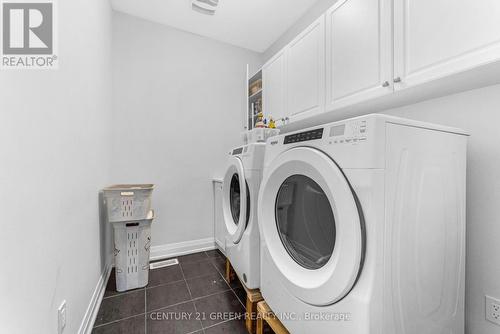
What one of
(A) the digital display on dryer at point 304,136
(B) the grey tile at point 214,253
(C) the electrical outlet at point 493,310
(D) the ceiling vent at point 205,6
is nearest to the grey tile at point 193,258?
(B) the grey tile at point 214,253

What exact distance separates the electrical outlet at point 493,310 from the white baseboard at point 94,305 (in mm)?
2072

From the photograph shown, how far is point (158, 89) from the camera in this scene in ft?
7.77

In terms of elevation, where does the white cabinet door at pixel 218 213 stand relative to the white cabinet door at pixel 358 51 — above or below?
below

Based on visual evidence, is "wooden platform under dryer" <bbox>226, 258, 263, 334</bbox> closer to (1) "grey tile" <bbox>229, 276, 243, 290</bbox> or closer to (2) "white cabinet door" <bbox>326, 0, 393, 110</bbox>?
(1) "grey tile" <bbox>229, 276, 243, 290</bbox>

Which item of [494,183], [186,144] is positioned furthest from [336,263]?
[186,144]

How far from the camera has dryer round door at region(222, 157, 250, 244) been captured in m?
1.44

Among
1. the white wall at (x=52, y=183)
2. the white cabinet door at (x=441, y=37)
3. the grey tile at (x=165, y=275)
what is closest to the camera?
the white wall at (x=52, y=183)

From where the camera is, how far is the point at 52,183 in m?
0.86

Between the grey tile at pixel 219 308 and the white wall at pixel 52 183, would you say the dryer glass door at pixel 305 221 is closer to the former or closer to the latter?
the grey tile at pixel 219 308

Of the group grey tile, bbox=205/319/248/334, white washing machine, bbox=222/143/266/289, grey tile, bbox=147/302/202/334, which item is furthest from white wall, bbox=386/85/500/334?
grey tile, bbox=147/302/202/334

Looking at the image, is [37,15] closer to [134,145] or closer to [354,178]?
[354,178]

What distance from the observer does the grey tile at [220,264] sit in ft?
6.69

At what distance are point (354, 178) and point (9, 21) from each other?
1.19m

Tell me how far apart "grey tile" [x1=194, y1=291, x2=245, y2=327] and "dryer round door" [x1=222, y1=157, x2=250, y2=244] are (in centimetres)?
46
